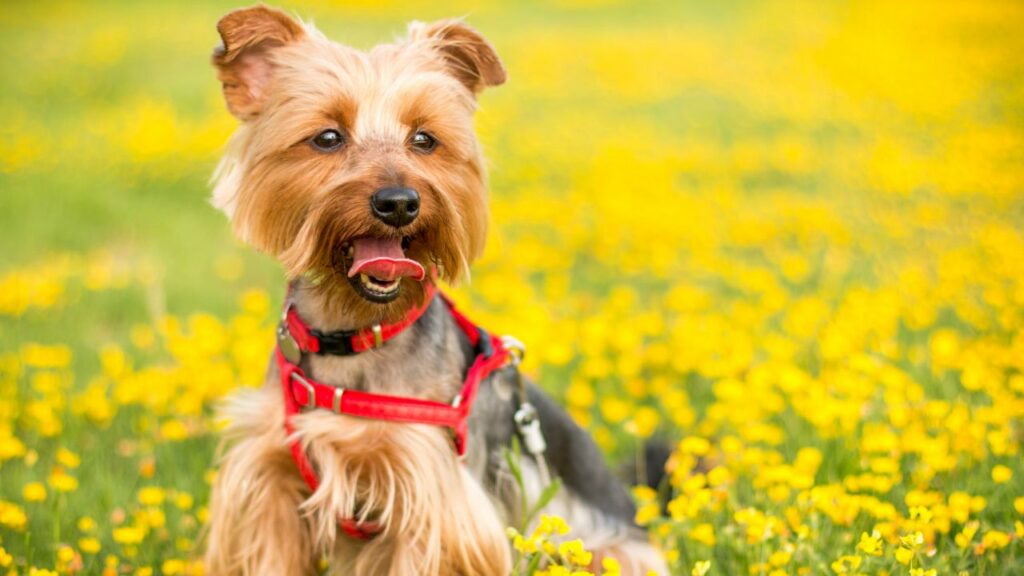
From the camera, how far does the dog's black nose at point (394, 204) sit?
2822mm

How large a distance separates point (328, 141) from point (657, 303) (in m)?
3.83

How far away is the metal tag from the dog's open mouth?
1.10 feet

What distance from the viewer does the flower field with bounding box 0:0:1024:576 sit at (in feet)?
11.7

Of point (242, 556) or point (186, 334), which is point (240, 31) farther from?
point (186, 334)

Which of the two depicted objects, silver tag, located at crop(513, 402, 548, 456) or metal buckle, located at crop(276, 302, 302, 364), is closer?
metal buckle, located at crop(276, 302, 302, 364)

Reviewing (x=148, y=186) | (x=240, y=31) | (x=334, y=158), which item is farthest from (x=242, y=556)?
(x=148, y=186)

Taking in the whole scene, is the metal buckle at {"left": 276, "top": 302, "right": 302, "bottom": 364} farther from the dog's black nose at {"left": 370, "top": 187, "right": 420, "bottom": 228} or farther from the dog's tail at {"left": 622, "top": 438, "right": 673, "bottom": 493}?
the dog's tail at {"left": 622, "top": 438, "right": 673, "bottom": 493}

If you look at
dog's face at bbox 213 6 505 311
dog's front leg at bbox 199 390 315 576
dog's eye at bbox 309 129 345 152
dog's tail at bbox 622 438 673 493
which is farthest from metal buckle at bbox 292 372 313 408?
dog's tail at bbox 622 438 673 493

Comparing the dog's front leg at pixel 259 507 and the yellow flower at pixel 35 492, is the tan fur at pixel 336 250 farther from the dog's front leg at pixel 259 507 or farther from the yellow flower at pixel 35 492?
the yellow flower at pixel 35 492

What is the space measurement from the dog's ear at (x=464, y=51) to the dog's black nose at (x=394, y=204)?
0.81m

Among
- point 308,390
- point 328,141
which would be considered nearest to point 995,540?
point 308,390

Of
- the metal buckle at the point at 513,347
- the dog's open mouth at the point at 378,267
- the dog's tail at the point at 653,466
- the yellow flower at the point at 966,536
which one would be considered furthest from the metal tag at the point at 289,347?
the yellow flower at the point at 966,536

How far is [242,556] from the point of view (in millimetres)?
3219

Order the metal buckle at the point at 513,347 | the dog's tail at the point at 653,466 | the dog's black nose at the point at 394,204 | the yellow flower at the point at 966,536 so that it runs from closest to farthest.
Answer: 1. the dog's black nose at the point at 394,204
2. the yellow flower at the point at 966,536
3. the metal buckle at the point at 513,347
4. the dog's tail at the point at 653,466
